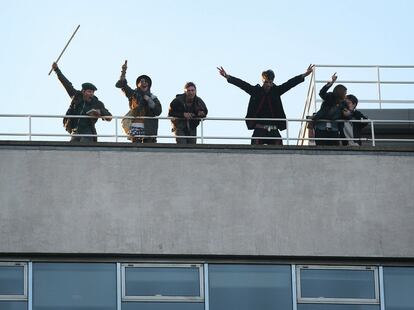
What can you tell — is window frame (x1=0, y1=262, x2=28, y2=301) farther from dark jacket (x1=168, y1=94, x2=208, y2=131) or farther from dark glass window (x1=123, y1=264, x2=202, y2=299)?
dark jacket (x1=168, y1=94, x2=208, y2=131)

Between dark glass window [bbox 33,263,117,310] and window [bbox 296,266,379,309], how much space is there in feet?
8.89

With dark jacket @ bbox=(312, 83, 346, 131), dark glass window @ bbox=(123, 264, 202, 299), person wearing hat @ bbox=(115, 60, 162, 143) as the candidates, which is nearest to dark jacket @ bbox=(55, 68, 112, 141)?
person wearing hat @ bbox=(115, 60, 162, 143)

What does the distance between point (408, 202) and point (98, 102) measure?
4.76 m

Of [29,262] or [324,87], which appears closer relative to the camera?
[29,262]

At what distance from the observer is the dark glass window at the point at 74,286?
979 inches

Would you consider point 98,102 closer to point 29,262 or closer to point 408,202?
point 29,262

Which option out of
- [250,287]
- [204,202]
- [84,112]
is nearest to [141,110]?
[84,112]

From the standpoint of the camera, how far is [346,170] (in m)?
25.9

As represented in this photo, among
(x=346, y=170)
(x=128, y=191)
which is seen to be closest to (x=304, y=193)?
(x=346, y=170)

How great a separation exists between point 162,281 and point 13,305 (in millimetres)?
2110

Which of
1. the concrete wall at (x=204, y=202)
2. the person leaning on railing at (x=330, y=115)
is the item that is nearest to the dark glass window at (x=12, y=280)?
the concrete wall at (x=204, y=202)

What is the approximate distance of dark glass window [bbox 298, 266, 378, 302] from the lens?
25.3 meters

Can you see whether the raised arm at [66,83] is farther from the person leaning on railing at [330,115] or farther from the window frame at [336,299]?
the window frame at [336,299]

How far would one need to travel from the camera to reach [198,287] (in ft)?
82.4
